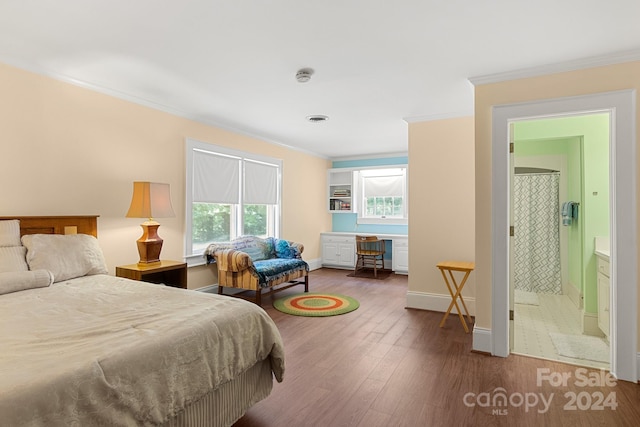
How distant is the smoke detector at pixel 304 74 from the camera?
114 inches

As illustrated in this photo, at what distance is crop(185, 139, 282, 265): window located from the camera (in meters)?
4.38

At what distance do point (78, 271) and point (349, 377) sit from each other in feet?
7.48

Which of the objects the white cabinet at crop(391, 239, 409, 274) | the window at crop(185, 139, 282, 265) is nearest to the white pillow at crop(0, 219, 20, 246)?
the window at crop(185, 139, 282, 265)

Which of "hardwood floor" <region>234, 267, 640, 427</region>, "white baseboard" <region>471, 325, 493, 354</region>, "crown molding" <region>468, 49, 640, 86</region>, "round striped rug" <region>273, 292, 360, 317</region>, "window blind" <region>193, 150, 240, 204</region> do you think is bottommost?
"hardwood floor" <region>234, 267, 640, 427</region>

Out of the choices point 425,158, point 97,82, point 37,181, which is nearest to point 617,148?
point 425,158

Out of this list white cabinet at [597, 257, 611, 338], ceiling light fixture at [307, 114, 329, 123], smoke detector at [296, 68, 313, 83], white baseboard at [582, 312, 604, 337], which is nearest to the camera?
smoke detector at [296, 68, 313, 83]

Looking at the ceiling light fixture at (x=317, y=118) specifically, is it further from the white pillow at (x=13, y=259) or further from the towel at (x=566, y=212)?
the towel at (x=566, y=212)

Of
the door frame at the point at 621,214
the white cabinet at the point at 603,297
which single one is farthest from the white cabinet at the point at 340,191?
the door frame at the point at 621,214

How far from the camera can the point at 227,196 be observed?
4.91 metres

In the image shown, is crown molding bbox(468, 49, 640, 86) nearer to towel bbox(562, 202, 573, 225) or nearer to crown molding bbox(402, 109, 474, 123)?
crown molding bbox(402, 109, 474, 123)

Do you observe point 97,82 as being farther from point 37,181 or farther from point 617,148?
point 617,148

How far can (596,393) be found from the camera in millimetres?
2326

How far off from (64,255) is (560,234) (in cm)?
592

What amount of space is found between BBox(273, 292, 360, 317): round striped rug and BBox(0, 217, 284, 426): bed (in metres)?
1.96
